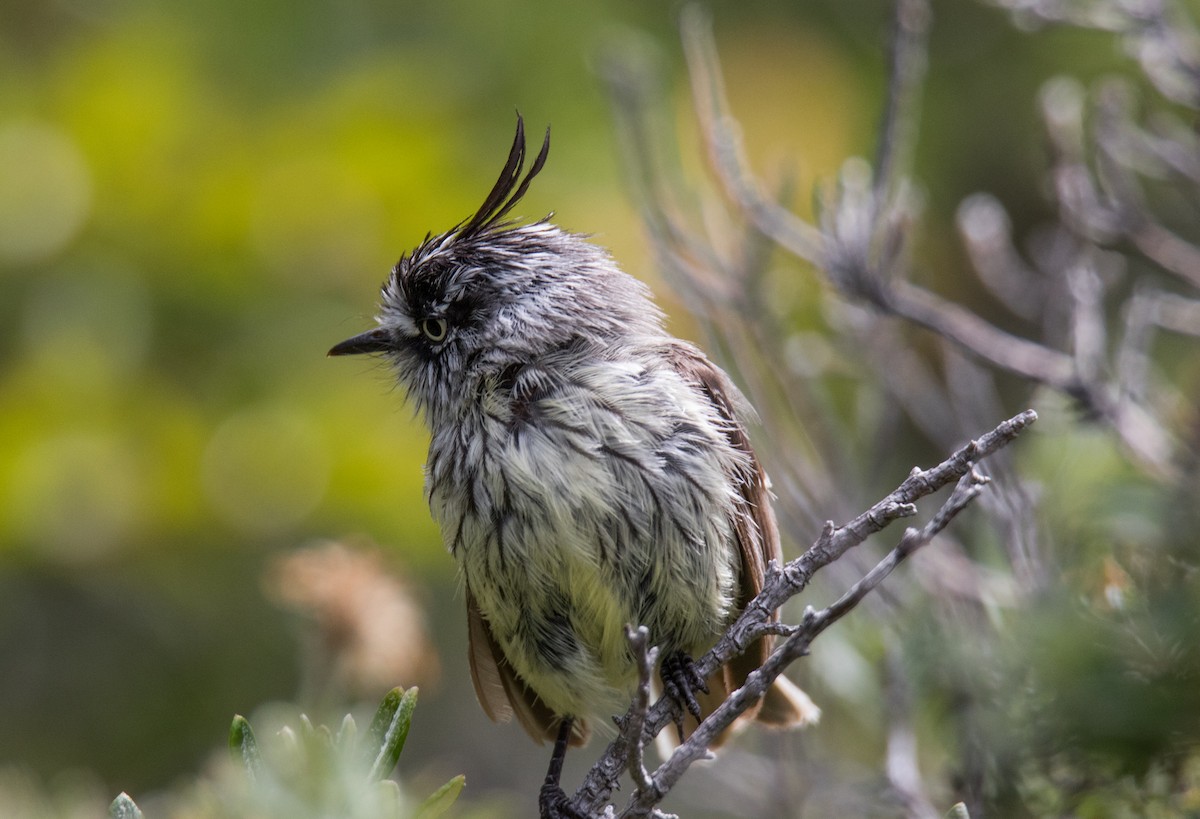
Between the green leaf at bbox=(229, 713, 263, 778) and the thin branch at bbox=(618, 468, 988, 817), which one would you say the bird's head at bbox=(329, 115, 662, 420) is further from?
the green leaf at bbox=(229, 713, 263, 778)

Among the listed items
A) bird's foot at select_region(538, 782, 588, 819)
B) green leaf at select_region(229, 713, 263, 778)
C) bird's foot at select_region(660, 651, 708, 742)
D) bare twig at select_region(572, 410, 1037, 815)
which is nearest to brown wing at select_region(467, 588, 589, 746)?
bird's foot at select_region(538, 782, 588, 819)

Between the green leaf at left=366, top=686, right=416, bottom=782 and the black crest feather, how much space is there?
2.21 meters

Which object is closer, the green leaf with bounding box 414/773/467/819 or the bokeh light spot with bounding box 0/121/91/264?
the green leaf with bounding box 414/773/467/819

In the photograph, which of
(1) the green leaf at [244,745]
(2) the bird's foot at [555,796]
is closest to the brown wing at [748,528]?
(2) the bird's foot at [555,796]

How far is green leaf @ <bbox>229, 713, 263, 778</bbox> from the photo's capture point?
7.27ft

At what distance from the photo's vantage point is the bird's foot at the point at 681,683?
358 cm

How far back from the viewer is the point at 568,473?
11.8ft

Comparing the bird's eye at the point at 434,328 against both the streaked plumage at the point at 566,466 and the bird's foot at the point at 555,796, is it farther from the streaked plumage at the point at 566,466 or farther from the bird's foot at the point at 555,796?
the bird's foot at the point at 555,796

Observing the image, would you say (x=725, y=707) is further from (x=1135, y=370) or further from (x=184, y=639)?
(x=184, y=639)

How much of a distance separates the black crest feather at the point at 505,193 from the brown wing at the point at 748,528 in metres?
0.74

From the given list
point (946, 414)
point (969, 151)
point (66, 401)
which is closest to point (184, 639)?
point (66, 401)

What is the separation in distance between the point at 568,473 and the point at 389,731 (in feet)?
4.44

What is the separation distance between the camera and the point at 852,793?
13.3 ft

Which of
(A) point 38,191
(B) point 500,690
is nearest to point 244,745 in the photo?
(B) point 500,690
